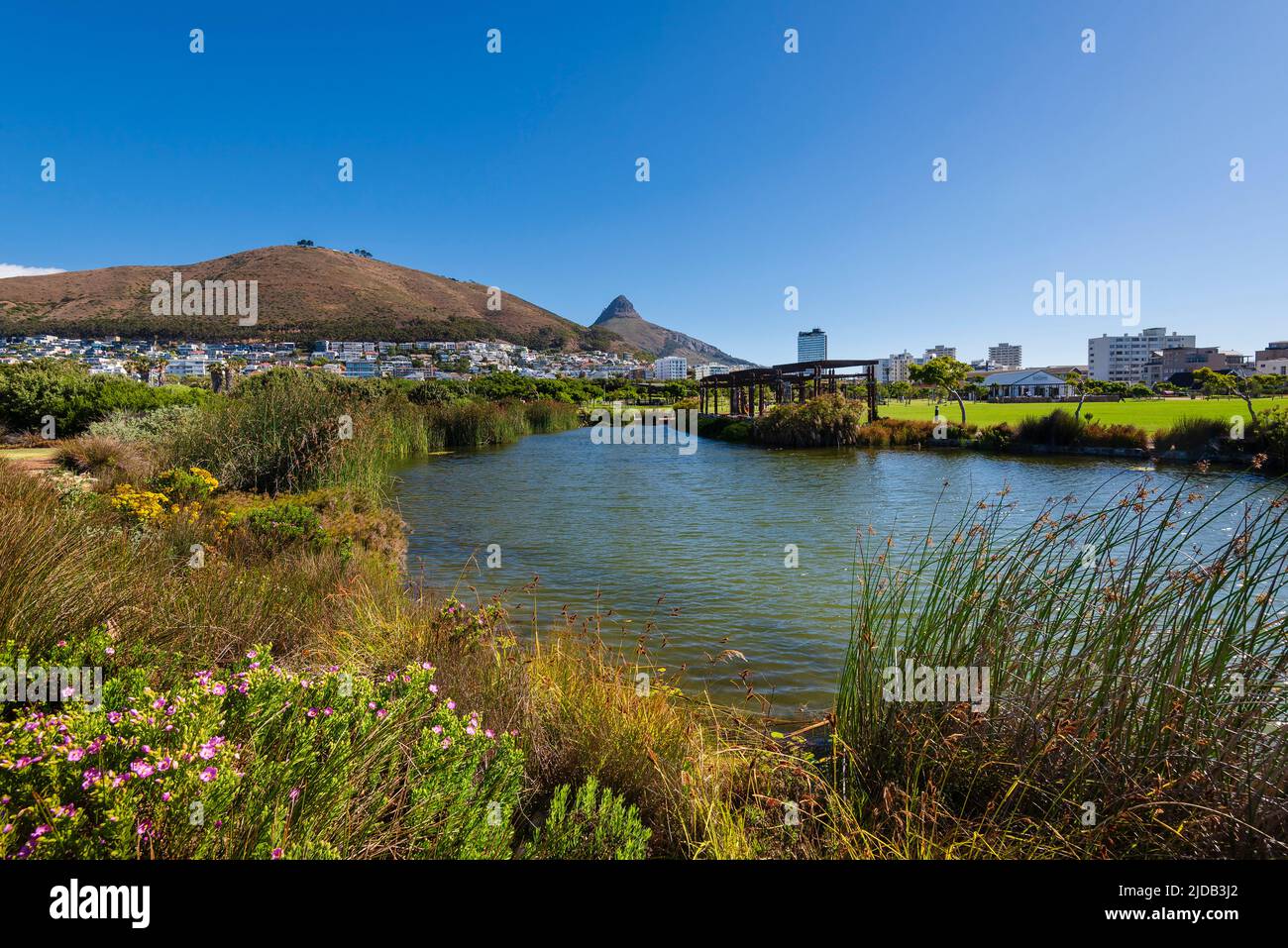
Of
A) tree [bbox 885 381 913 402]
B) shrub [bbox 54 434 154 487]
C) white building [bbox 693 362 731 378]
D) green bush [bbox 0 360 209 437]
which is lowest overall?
shrub [bbox 54 434 154 487]

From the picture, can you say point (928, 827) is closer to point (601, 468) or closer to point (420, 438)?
point (601, 468)

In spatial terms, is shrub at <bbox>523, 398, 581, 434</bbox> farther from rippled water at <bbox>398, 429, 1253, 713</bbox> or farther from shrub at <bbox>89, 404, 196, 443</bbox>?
shrub at <bbox>89, 404, 196, 443</bbox>

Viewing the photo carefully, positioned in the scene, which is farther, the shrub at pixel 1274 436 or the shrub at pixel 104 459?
the shrub at pixel 1274 436

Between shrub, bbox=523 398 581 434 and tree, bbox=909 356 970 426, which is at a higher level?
tree, bbox=909 356 970 426

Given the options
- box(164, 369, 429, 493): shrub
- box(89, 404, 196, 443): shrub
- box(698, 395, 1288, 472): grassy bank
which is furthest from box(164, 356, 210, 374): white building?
box(164, 369, 429, 493): shrub

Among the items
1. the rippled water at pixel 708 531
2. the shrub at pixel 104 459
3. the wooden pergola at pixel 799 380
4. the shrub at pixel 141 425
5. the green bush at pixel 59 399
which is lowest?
the rippled water at pixel 708 531

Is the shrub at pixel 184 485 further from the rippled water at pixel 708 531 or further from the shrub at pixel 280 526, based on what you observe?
the rippled water at pixel 708 531

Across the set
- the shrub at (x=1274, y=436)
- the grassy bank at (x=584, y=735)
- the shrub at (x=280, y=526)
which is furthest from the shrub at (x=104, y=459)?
the shrub at (x=1274, y=436)

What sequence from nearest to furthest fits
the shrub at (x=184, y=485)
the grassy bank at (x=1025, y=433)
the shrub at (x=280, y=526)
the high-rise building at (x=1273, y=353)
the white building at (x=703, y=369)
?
the shrub at (x=280, y=526) → the shrub at (x=184, y=485) → the grassy bank at (x=1025, y=433) → the high-rise building at (x=1273, y=353) → the white building at (x=703, y=369)
